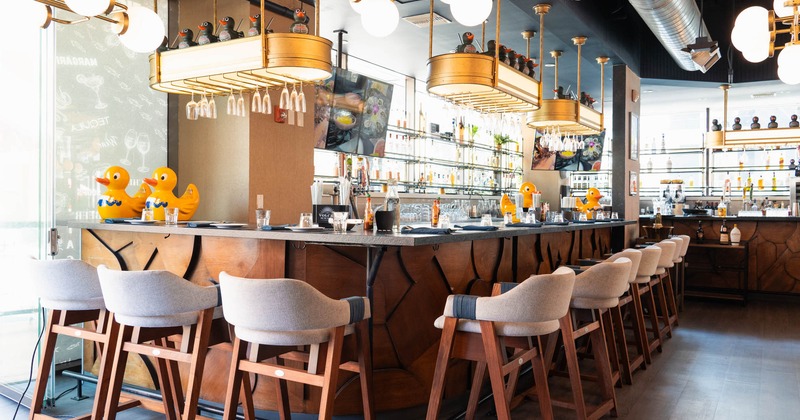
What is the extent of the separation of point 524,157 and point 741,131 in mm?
3724

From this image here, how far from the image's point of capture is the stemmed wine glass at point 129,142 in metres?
5.04

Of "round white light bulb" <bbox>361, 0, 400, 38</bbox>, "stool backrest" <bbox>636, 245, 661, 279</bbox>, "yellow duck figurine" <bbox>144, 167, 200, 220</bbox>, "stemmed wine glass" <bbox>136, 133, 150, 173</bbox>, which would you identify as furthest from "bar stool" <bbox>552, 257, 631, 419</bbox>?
"stemmed wine glass" <bbox>136, 133, 150, 173</bbox>

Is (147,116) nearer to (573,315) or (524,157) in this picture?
(573,315)

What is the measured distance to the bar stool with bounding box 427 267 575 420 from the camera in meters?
2.71

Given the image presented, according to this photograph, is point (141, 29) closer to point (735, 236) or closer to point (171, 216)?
point (171, 216)

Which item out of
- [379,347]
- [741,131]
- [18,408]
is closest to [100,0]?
[379,347]

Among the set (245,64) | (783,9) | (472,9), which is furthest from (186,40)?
(783,9)

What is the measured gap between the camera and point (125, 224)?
12.9ft

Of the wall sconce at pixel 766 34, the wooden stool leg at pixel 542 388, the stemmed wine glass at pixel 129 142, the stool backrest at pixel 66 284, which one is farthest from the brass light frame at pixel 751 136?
the stool backrest at pixel 66 284

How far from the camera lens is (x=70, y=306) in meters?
3.29

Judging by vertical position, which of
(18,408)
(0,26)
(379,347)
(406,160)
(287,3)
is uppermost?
(287,3)

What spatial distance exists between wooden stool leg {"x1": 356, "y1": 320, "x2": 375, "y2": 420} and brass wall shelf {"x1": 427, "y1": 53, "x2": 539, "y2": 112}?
230 cm

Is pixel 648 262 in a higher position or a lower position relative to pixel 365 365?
higher

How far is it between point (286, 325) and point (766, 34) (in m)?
3.19
